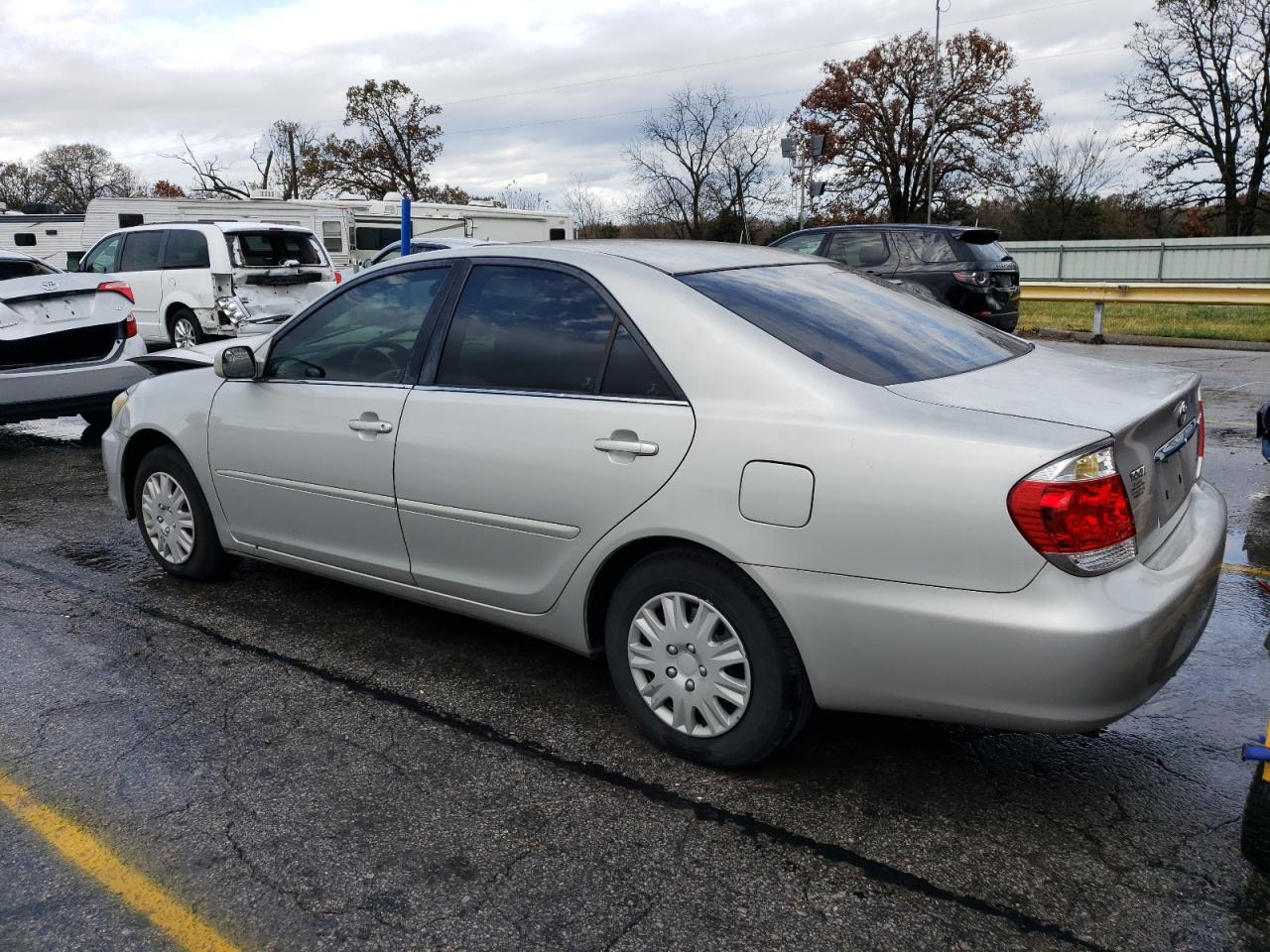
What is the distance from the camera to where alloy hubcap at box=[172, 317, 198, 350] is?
540 inches

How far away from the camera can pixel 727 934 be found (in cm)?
249

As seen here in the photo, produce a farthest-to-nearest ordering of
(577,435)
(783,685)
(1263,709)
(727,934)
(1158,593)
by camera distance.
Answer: (1263,709)
(577,435)
(783,685)
(1158,593)
(727,934)

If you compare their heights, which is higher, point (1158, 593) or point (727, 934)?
point (1158, 593)

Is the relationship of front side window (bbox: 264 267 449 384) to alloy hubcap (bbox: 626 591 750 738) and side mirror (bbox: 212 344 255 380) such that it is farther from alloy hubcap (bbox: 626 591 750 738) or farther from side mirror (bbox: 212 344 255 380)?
alloy hubcap (bbox: 626 591 750 738)

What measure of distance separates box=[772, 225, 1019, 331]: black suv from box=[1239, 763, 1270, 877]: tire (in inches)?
380

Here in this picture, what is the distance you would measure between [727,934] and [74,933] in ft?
4.96

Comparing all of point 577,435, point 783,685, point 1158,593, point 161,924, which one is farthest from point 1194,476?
point 161,924

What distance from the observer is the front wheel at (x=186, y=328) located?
537 inches

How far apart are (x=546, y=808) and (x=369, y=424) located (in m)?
1.60

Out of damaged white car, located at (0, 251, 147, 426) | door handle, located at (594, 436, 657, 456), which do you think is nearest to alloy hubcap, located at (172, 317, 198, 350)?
damaged white car, located at (0, 251, 147, 426)

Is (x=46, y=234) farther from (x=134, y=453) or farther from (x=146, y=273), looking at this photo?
(x=134, y=453)

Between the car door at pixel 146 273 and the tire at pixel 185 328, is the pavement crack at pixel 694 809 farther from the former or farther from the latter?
the car door at pixel 146 273

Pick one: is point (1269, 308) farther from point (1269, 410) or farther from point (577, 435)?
point (577, 435)

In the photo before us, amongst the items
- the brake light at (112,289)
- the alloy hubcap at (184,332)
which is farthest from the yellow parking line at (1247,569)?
the alloy hubcap at (184,332)
